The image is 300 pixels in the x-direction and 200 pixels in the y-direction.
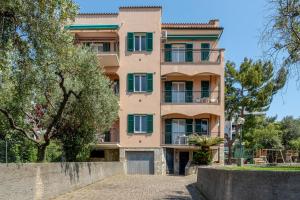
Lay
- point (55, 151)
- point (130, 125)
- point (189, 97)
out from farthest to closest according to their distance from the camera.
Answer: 1. point (189, 97)
2. point (130, 125)
3. point (55, 151)

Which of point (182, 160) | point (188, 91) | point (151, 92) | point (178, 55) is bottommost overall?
point (182, 160)

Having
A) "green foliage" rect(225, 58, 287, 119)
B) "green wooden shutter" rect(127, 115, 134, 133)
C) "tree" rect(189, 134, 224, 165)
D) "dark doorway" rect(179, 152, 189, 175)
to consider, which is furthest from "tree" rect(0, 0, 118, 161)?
"green foliage" rect(225, 58, 287, 119)

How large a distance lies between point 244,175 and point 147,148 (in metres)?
26.1

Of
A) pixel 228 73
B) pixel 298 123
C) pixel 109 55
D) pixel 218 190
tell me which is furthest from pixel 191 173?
pixel 298 123

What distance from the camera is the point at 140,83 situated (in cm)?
3672

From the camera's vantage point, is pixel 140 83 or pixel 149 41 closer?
pixel 149 41

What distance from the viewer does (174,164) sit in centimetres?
3756

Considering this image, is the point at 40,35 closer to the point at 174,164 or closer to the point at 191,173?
the point at 191,173

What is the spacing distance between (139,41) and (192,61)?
5.04m

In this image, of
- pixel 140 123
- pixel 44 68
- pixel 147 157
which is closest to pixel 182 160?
pixel 147 157

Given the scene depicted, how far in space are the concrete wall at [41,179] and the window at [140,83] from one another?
14767mm

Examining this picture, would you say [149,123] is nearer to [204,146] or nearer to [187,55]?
[204,146]

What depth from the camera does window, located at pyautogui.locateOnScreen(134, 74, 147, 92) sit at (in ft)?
120

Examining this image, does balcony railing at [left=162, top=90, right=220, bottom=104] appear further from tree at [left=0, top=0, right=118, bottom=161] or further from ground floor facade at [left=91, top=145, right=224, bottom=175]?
tree at [left=0, top=0, right=118, bottom=161]
